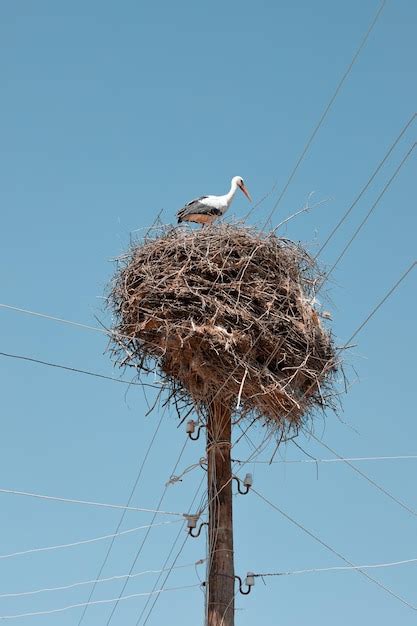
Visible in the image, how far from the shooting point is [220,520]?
827 centimetres

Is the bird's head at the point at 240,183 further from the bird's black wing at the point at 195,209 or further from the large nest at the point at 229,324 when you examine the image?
the large nest at the point at 229,324

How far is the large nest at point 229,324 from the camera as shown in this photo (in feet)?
28.4

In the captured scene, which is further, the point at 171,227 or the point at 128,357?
the point at 171,227

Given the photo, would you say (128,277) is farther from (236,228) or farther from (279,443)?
(279,443)

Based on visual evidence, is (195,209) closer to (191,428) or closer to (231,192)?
(231,192)

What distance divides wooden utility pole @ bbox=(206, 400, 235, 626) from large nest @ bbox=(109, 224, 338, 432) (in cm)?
19

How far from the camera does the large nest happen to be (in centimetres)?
865

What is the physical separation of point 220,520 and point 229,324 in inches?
59.7

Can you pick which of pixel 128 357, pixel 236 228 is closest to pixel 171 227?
pixel 236 228

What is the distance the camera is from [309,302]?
9375 mm

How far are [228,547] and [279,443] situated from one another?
1043 mm

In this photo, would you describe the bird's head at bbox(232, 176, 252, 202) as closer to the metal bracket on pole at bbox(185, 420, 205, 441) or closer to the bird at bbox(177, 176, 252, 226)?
the bird at bbox(177, 176, 252, 226)

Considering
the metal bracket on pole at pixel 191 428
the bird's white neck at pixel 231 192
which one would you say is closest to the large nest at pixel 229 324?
the metal bracket on pole at pixel 191 428

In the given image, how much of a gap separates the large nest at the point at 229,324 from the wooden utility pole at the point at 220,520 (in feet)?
0.62
